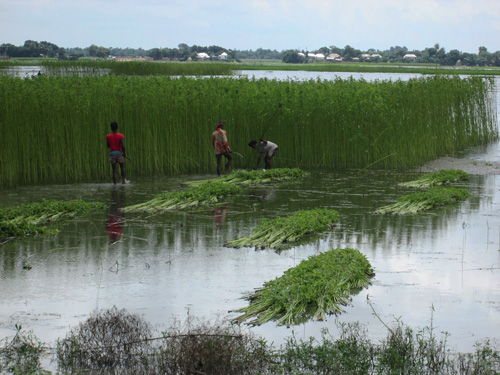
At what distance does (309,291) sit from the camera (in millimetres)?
8836

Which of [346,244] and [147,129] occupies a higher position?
[147,129]

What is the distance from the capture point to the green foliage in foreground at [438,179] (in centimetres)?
1869

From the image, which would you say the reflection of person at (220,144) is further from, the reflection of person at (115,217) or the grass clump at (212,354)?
the grass clump at (212,354)

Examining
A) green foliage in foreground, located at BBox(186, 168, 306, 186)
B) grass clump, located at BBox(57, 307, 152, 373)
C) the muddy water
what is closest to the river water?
the muddy water

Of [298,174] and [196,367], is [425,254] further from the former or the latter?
[298,174]

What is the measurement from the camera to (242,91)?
22.8m

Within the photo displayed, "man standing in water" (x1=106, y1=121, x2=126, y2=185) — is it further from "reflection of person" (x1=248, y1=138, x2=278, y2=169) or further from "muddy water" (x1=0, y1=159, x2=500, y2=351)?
"reflection of person" (x1=248, y1=138, x2=278, y2=169)

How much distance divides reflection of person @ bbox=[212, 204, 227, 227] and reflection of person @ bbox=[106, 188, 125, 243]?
194 centimetres

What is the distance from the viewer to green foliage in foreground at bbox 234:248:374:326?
8.55 metres

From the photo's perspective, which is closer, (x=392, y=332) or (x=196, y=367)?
(x=196, y=367)

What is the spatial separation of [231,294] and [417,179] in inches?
447

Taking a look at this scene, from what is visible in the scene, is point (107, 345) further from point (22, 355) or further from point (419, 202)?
point (419, 202)

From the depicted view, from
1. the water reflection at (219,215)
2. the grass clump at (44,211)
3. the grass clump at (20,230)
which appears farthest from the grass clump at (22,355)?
the water reflection at (219,215)

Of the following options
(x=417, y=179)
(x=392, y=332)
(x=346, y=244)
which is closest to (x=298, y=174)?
(x=417, y=179)
